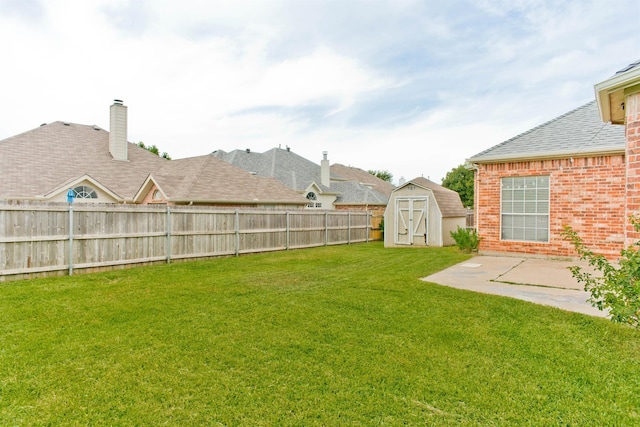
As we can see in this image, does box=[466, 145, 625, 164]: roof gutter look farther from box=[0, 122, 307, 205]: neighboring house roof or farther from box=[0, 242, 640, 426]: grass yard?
box=[0, 122, 307, 205]: neighboring house roof

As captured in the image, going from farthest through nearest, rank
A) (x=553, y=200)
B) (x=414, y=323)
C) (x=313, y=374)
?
(x=553, y=200) < (x=414, y=323) < (x=313, y=374)

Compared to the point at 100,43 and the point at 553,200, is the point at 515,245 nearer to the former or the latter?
the point at 553,200

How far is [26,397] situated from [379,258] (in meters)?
9.76

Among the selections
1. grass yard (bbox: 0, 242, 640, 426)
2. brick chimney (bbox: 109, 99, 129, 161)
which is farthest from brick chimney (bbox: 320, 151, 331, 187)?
grass yard (bbox: 0, 242, 640, 426)

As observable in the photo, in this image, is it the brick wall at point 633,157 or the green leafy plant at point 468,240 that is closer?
the brick wall at point 633,157

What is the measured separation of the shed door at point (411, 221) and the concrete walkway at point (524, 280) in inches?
206

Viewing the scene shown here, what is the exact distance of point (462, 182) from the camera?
41.3 meters

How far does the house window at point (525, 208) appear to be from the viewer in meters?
10.7

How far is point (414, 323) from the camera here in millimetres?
4738

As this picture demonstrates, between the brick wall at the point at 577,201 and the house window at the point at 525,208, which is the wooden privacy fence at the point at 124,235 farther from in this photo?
the house window at the point at 525,208

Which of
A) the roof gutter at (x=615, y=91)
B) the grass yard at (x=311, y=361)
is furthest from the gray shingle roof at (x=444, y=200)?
the roof gutter at (x=615, y=91)

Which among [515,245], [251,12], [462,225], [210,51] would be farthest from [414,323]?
[462,225]

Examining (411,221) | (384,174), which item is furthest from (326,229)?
(384,174)

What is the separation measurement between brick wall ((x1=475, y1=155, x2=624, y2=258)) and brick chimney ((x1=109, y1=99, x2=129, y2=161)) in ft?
60.2
